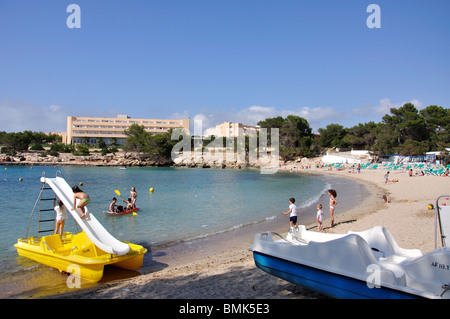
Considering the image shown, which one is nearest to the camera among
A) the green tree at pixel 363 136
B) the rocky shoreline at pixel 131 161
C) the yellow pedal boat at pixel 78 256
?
the yellow pedal boat at pixel 78 256

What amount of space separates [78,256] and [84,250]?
0.32m

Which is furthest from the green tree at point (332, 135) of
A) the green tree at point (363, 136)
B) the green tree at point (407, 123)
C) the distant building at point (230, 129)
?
the distant building at point (230, 129)

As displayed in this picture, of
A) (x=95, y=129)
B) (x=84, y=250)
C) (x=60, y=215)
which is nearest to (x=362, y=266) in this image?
(x=84, y=250)

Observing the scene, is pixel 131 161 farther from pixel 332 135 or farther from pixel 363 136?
pixel 363 136

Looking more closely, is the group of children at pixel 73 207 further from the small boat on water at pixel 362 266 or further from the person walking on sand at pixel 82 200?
the small boat on water at pixel 362 266

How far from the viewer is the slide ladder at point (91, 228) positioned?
694 centimetres

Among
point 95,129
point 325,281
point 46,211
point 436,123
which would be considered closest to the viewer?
point 325,281

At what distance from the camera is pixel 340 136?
256 ft

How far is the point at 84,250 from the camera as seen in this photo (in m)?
7.40

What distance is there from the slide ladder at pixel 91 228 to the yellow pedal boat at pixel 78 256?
0.66 feet

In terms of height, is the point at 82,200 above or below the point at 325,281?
above

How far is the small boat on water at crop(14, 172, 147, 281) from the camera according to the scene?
6.88 m

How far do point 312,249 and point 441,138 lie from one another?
59.9 meters

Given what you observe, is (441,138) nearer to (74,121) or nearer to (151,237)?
(151,237)
